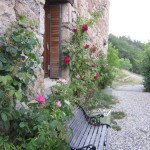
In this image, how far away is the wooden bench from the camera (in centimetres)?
256

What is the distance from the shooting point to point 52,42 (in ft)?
11.9

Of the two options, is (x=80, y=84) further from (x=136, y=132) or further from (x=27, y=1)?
(x=27, y=1)

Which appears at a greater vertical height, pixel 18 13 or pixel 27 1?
pixel 27 1

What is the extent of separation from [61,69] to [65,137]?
6.17ft

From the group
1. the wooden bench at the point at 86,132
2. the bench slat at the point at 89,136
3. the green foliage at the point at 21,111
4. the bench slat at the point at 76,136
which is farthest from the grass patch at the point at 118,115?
the green foliage at the point at 21,111

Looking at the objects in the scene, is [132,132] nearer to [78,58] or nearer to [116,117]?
[116,117]

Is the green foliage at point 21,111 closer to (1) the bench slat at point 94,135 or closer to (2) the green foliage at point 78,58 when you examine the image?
(1) the bench slat at point 94,135

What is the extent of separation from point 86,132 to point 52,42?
1.55 meters

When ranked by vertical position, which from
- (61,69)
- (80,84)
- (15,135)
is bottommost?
(15,135)

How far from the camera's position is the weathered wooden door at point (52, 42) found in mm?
3582

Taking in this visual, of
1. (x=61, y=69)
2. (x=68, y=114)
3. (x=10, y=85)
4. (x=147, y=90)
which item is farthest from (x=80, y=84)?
(x=147, y=90)

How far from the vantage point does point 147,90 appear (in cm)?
1010

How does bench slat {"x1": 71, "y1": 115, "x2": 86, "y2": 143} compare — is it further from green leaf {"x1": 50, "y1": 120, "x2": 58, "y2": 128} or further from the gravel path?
green leaf {"x1": 50, "y1": 120, "x2": 58, "y2": 128}

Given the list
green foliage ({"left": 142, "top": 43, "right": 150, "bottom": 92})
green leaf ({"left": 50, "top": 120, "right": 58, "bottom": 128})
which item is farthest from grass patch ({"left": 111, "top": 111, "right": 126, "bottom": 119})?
green foliage ({"left": 142, "top": 43, "right": 150, "bottom": 92})
